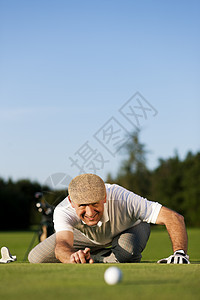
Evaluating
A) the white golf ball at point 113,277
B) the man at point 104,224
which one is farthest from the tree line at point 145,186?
the white golf ball at point 113,277

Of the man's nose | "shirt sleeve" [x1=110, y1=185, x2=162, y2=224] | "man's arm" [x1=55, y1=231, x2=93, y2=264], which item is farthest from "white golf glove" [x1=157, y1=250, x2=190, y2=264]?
the man's nose

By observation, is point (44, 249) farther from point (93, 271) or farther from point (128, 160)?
point (128, 160)

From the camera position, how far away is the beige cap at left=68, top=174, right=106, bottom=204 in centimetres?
440

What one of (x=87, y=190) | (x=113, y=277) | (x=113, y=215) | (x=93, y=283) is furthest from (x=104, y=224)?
(x=113, y=277)

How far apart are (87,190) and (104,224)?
0.67 metres

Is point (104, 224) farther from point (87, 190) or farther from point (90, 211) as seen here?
point (87, 190)

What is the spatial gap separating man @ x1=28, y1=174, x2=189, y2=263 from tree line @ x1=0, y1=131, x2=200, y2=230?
37.6 m

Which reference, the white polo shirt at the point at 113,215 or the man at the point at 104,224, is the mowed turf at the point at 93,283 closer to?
the man at the point at 104,224

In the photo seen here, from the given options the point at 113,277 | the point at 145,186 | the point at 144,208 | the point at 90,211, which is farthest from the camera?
the point at 145,186

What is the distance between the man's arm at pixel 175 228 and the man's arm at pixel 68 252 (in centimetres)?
85

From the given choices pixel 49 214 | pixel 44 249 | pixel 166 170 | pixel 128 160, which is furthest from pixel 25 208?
pixel 44 249

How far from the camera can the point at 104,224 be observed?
16.1ft

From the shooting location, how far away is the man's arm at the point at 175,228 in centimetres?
438

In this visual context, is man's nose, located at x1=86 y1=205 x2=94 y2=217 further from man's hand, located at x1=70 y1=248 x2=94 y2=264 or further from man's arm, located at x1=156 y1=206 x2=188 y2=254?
man's arm, located at x1=156 y1=206 x2=188 y2=254
